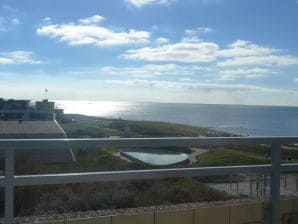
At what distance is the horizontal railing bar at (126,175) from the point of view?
11.2 feet

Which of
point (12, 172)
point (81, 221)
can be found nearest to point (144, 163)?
point (81, 221)

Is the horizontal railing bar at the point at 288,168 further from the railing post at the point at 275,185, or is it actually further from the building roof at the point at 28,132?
the building roof at the point at 28,132

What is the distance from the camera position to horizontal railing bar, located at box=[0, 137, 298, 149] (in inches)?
130

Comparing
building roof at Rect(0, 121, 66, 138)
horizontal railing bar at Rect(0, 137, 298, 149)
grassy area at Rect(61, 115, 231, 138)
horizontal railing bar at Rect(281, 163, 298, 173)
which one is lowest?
grassy area at Rect(61, 115, 231, 138)

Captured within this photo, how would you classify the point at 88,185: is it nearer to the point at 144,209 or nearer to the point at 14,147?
the point at 144,209

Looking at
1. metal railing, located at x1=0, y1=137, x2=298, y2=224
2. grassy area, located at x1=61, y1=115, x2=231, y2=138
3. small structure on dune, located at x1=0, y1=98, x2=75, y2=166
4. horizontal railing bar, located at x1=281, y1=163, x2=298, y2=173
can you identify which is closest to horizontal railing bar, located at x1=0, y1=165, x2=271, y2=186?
metal railing, located at x1=0, y1=137, x2=298, y2=224

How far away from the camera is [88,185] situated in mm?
4531

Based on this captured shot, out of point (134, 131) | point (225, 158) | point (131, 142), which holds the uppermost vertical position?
point (131, 142)

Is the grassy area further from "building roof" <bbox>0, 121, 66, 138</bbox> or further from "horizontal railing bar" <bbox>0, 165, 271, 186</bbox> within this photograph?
"horizontal railing bar" <bbox>0, 165, 271, 186</bbox>

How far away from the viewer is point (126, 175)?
12.2 feet

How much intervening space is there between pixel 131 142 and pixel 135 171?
251mm

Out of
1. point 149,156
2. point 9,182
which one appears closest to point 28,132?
point 149,156

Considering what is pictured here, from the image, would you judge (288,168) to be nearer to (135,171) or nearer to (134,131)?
(135,171)

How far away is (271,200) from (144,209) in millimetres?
1165
